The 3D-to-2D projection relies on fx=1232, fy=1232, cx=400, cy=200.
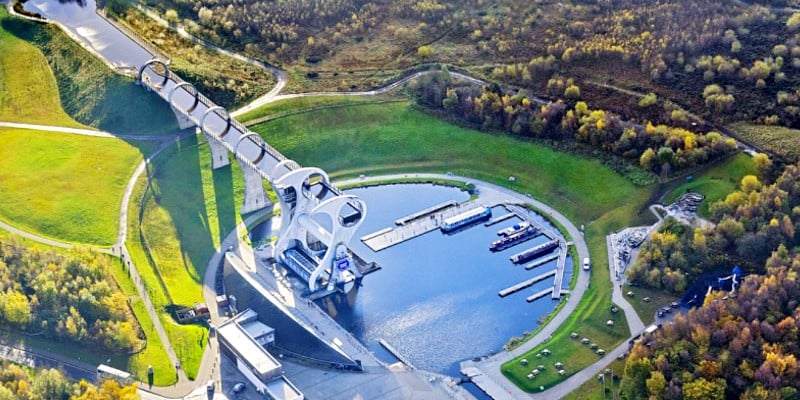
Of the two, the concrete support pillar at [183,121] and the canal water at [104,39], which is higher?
the canal water at [104,39]

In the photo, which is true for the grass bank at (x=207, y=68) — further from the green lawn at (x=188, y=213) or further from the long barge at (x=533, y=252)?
the long barge at (x=533, y=252)

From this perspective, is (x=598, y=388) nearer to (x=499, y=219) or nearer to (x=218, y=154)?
(x=499, y=219)

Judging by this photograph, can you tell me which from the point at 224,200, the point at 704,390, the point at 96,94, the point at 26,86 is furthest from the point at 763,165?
the point at 26,86

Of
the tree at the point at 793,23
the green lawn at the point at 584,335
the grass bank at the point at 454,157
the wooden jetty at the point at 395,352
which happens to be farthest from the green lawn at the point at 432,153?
the tree at the point at 793,23

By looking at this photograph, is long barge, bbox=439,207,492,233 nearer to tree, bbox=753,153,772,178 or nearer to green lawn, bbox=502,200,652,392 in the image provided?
green lawn, bbox=502,200,652,392

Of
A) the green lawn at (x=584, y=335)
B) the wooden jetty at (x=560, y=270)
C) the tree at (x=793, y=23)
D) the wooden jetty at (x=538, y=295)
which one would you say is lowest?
the wooden jetty at (x=538, y=295)
